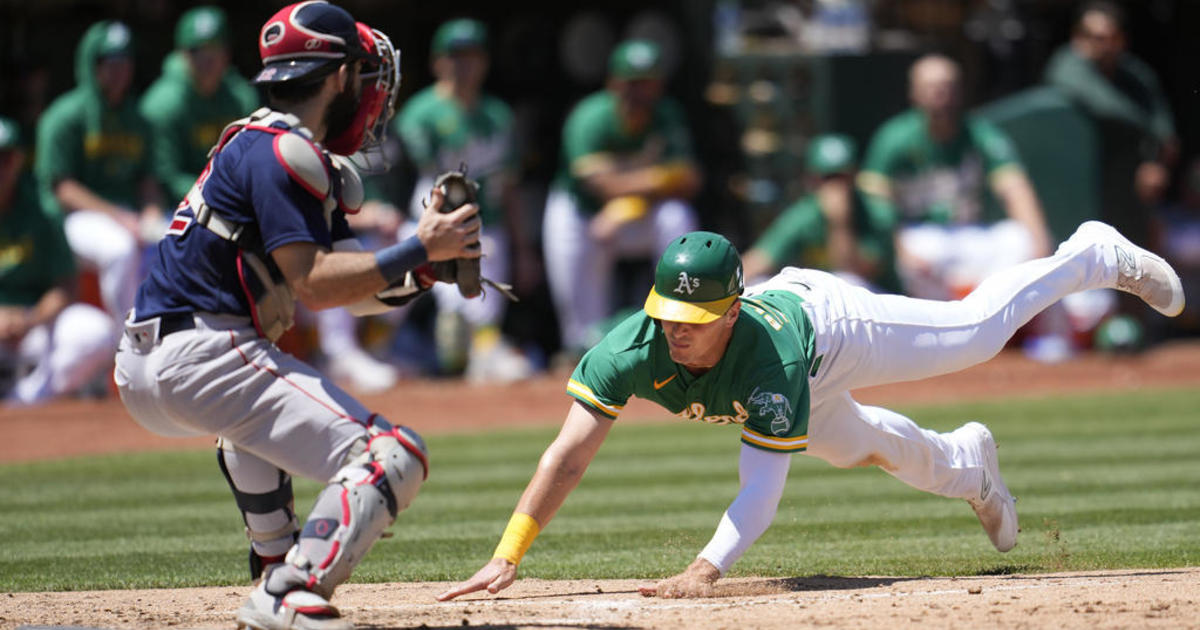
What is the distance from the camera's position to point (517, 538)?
5.08m

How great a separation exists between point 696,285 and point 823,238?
768 cm

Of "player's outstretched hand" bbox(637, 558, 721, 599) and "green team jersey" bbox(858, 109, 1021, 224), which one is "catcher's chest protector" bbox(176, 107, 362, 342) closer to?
"player's outstretched hand" bbox(637, 558, 721, 599)

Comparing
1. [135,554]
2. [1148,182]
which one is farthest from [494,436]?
[1148,182]

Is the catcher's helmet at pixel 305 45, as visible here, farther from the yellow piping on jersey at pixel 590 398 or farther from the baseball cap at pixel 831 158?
the baseball cap at pixel 831 158

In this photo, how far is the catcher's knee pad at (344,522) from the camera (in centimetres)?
440

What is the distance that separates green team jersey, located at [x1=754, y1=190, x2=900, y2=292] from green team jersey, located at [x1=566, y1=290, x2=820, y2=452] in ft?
23.6

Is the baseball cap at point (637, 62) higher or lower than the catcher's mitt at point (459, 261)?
lower

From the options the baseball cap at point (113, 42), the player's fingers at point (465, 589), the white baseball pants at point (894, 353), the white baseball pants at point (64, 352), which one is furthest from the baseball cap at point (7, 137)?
the player's fingers at point (465, 589)

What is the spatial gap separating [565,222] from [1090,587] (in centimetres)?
803

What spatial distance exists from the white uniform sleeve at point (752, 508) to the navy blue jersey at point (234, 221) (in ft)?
4.87

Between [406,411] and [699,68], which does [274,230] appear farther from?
[699,68]

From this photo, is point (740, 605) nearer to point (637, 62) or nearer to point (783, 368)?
point (783, 368)

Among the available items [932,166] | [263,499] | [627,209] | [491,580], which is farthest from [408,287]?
[932,166]

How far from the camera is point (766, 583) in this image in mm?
5621
